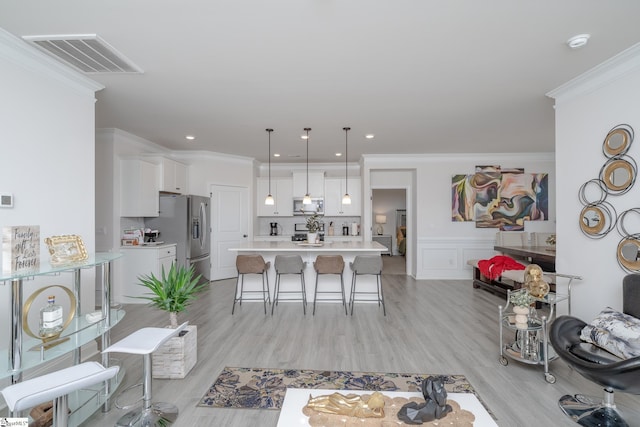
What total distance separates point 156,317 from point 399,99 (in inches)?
165

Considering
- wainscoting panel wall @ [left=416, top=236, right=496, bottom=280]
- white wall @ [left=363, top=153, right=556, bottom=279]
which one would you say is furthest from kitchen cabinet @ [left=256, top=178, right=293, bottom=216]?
wainscoting panel wall @ [left=416, top=236, right=496, bottom=280]

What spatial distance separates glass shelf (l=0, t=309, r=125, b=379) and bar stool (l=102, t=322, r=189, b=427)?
211mm

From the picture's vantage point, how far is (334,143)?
19.2ft

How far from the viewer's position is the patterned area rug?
242cm

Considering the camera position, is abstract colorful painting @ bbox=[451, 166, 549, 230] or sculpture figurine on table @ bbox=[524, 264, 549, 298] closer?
sculpture figurine on table @ bbox=[524, 264, 549, 298]

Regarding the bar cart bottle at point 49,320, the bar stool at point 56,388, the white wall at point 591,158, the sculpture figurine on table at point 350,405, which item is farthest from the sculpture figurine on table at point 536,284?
the bar cart bottle at point 49,320

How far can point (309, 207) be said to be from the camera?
775 cm

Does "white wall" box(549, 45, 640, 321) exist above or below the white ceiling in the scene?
below

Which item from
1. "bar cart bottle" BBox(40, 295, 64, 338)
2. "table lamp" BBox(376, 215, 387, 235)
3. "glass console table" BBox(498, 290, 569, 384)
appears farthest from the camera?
"table lamp" BBox(376, 215, 387, 235)

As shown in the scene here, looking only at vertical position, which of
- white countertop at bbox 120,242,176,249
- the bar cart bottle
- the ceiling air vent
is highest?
the ceiling air vent

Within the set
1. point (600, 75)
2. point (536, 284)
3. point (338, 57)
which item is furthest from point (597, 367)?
point (338, 57)

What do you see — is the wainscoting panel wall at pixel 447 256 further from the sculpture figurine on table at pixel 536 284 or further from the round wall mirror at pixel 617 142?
the round wall mirror at pixel 617 142

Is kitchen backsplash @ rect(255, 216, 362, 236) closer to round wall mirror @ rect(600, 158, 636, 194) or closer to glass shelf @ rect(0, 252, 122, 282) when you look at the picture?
round wall mirror @ rect(600, 158, 636, 194)

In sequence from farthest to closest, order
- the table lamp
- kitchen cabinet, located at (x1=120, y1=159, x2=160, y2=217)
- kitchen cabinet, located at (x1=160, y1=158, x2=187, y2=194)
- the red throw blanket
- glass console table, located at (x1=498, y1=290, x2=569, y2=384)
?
the table lamp < kitchen cabinet, located at (x1=160, y1=158, x2=187, y2=194) < the red throw blanket < kitchen cabinet, located at (x1=120, y1=159, x2=160, y2=217) < glass console table, located at (x1=498, y1=290, x2=569, y2=384)
